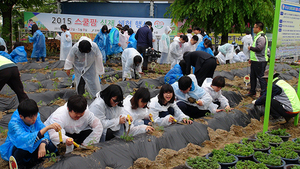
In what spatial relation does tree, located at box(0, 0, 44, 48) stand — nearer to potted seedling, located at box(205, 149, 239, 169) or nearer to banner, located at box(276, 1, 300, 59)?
banner, located at box(276, 1, 300, 59)

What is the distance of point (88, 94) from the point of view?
16.6 ft

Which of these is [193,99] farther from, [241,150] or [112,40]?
[112,40]

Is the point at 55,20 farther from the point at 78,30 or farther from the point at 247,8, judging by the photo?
the point at 247,8

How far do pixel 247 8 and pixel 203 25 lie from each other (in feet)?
6.69

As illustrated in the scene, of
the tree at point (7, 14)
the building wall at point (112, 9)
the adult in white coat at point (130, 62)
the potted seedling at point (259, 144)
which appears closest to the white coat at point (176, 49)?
the adult in white coat at point (130, 62)

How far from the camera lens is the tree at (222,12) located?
1172 cm

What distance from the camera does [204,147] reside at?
11.7 ft

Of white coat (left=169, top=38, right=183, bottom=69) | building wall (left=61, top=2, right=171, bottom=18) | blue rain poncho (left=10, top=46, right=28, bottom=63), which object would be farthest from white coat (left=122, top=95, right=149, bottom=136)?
building wall (left=61, top=2, right=171, bottom=18)

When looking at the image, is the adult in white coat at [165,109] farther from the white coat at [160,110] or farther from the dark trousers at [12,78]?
the dark trousers at [12,78]

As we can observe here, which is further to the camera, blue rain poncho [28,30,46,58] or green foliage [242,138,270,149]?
blue rain poncho [28,30,46,58]

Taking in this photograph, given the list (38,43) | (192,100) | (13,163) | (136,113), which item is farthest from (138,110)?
(38,43)

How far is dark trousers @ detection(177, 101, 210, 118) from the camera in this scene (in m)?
4.35

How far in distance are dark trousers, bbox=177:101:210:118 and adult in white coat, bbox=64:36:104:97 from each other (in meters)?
1.70

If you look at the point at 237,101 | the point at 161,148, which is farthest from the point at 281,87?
the point at 161,148
